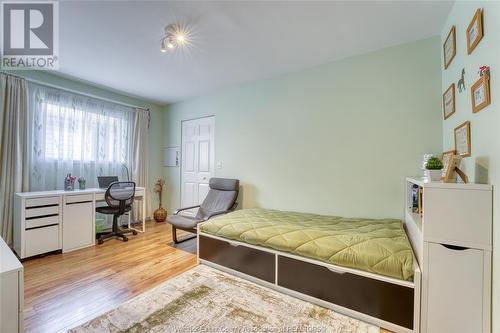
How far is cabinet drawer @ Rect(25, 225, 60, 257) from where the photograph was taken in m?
2.59

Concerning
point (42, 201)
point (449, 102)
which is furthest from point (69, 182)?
point (449, 102)

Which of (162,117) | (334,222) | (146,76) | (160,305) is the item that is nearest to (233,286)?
(160,305)

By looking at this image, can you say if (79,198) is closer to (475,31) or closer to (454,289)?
(454,289)

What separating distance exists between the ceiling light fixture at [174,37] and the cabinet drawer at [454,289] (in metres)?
2.72

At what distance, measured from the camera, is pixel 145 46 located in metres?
2.42

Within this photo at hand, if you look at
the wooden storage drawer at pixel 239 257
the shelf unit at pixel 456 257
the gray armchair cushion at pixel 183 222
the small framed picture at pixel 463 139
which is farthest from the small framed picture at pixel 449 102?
the gray armchair cushion at pixel 183 222

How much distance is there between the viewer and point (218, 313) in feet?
5.48

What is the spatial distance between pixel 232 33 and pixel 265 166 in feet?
6.03

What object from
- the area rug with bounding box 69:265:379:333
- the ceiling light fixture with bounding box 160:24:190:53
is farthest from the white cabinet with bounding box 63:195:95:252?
the ceiling light fixture with bounding box 160:24:190:53

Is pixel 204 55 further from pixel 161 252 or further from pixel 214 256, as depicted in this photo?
pixel 161 252

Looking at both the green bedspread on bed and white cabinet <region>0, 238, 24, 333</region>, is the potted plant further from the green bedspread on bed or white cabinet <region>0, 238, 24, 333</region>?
white cabinet <region>0, 238, 24, 333</region>

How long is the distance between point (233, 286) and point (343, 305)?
3.15 ft

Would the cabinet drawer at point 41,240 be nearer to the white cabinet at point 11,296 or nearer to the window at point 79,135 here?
the window at point 79,135

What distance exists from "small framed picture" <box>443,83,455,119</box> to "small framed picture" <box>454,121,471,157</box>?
0.25 m
